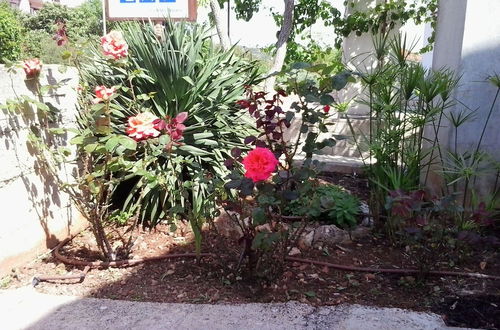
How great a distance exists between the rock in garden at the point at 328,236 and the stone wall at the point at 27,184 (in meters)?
1.84

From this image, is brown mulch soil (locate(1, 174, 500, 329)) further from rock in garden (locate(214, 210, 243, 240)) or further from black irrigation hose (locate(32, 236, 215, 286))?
rock in garden (locate(214, 210, 243, 240))

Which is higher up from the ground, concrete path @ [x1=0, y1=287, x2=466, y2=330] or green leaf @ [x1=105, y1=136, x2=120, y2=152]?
green leaf @ [x1=105, y1=136, x2=120, y2=152]

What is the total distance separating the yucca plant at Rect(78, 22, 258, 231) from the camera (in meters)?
A: 3.27

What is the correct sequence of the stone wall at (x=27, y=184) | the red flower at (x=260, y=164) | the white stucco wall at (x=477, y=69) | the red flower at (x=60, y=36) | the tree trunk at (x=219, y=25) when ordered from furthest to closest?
1. the tree trunk at (x=219, y=25)
2. the white stucco wall at (x=477, y=69)
3. the red flower at (x=60, y=36)
4. the stone wall at (x=27, y=184)
5. the red flower at (x=260, y=164)

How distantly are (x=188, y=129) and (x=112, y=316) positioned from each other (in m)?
1.61

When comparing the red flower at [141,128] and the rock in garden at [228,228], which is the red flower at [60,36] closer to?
the red flower at [141,128]

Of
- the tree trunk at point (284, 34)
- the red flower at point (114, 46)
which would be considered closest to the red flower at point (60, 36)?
the red flower at point (114, 46)

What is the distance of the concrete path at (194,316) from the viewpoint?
6.93 feet

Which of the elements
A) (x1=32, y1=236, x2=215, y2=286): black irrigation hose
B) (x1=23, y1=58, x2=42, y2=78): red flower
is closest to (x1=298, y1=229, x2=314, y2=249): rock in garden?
(x1=32, y1=236, x2=215, y2=286): black irrigation hose

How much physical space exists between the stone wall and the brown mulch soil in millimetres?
158

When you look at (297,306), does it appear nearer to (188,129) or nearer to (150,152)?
(150,152)

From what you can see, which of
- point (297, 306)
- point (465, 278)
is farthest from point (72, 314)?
point (465, 278)

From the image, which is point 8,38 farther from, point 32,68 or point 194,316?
point 194,316

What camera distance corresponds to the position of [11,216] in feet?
8.55
